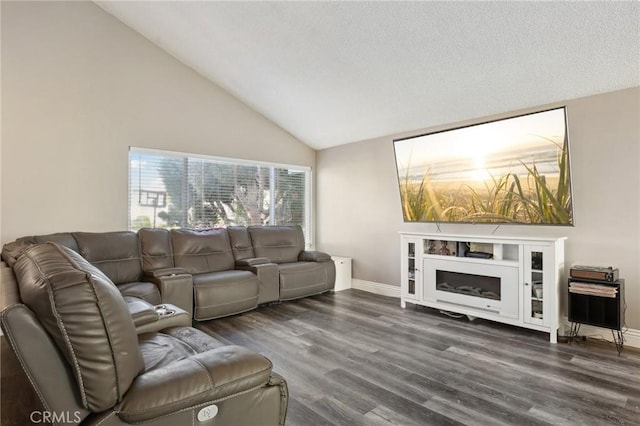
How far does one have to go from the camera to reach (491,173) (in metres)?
3.93

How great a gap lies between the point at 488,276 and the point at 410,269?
0.95 meters

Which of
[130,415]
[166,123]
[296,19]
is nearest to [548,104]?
[296,19]

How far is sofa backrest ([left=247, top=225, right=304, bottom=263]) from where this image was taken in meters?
5.11

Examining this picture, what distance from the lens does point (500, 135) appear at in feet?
12.6

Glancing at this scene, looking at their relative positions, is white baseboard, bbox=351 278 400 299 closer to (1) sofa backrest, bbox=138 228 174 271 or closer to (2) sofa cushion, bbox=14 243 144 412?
(1) sofa backrest, bbox=138 228 174 271

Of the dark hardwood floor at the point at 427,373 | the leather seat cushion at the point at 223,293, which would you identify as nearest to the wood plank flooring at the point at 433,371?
the dark hardwood floor at the point at 427,373

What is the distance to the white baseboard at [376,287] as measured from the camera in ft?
16.4

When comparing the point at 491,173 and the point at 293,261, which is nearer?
the point at 491,173

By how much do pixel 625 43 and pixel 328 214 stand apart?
4.20m

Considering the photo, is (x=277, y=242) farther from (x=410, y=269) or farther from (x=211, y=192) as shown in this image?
(x=410, y=269)

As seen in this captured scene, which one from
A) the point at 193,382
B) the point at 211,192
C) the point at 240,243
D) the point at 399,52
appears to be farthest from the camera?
the point at 211,192

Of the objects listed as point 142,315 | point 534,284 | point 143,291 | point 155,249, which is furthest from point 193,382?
point 534,284

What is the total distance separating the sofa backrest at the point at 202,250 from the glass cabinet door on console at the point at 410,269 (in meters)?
2.24

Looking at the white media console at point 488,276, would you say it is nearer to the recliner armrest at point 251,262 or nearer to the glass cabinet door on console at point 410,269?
the glass cabinet door on console at point 410,269
